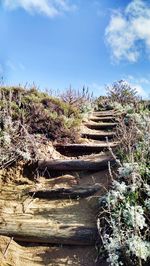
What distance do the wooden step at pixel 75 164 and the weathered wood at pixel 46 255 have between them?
1.92 metres

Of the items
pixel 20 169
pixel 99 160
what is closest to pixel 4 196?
pixel 20 169

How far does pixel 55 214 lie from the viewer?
5168 mm

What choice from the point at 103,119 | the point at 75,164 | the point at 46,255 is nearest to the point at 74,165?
the point at 75,164

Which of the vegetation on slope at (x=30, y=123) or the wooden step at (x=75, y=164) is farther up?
the vegetation on slope at (x=30, y=123)

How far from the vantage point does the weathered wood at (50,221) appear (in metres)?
4.68

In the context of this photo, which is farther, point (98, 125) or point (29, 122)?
point (98, 125)

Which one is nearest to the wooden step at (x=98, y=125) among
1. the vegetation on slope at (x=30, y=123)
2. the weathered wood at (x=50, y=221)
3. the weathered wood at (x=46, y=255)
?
the vegetation on slope at (x=30, y=123)

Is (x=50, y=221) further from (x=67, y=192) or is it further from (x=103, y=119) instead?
(x=103, y=119)

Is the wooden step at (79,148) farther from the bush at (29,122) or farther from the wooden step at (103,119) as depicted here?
the wooden step at (103,119)

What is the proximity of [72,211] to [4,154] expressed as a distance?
1924mm

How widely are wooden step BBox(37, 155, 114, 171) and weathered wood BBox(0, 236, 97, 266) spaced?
1918mm

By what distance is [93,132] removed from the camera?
930 centimetres

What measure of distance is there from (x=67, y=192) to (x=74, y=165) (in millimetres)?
943

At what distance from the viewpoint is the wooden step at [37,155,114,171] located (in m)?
6.32
